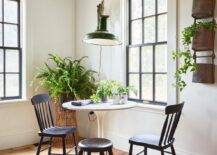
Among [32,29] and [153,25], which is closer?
[153,25]

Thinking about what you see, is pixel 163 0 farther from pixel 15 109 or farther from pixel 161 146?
pixel 15 109

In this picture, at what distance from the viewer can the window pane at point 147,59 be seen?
404 centimetres

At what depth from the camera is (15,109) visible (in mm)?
4547

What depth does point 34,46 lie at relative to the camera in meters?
4.73

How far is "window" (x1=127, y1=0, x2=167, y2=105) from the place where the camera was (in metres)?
3.88

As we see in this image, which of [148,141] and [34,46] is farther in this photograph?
[34,46]

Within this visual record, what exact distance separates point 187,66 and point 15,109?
2736 mm

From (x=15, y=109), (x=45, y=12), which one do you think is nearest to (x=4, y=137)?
(x=15, y=109)

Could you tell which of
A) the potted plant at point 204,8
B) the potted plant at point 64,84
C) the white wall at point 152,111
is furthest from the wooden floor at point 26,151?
the potted plant at point 204,8

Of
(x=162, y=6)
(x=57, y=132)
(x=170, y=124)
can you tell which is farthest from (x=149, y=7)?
(x=57, y=132)

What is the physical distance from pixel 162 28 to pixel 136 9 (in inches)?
23.0

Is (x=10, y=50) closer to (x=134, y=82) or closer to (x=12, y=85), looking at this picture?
(x=12, y=85)

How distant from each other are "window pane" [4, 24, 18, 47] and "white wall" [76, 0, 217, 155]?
3.58 ft

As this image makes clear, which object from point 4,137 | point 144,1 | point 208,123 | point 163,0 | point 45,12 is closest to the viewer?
point 208,123
